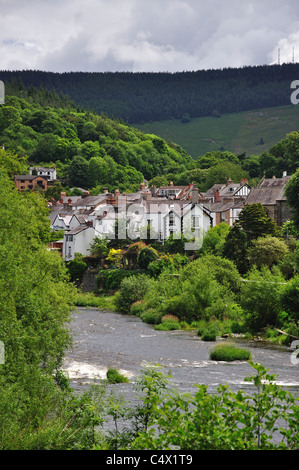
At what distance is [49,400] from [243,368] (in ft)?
56.4

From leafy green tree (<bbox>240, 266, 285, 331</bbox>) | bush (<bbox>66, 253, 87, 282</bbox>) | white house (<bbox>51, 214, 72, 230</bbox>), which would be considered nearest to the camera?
leafy green tree (<bbox>240, 266, 285, 331</bbox>)

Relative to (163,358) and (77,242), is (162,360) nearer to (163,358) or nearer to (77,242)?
(163,358)

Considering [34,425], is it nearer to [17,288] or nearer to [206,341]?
[17,288]

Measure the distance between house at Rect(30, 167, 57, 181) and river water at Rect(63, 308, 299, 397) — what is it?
12947 centimetres

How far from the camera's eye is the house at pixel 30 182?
16812cm

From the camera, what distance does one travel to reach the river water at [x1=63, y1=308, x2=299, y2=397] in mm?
32281

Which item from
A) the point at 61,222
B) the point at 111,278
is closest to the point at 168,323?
the point at 111,278

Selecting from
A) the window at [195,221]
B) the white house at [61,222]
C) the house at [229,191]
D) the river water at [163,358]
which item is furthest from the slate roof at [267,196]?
the white house at [61,222]

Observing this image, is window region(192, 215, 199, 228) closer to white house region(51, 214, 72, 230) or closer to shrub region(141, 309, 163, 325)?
white house region(51, 214, 72, 230)

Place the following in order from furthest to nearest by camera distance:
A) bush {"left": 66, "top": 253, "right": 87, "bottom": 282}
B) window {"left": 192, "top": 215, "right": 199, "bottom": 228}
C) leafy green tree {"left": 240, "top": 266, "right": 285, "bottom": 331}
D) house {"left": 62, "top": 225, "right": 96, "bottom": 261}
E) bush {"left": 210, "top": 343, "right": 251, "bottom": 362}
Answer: house {"left": 62, "top": 225, "right": 96, "bottom": 261} < bush {"left": 66, "top": 253, "right": 87, "bottom": 282} < window {"left": 192, "top": 215, "right": 199, "bottom": 228} < leafy green tree {"left": 240, "top": 266, "right": 285, "bottom": 331} < bush {"left": 210, "top": 343, "right": 251, "bottom": 362}

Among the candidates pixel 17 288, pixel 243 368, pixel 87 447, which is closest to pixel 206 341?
pixel 243 368

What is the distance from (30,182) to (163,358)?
13408 cm

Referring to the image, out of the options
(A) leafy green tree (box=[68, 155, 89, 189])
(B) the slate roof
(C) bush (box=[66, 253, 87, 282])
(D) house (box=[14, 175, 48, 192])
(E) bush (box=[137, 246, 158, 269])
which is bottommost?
(C) bush (box=[66, 253, 87, 282])

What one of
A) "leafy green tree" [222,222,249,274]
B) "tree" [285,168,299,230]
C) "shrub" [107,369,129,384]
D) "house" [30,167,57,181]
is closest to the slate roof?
"leafy green tree" [222,222,249,274]
